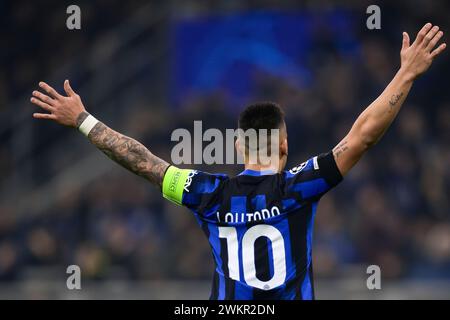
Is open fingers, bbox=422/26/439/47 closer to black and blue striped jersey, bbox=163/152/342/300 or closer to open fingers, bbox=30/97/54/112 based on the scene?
black and blue striped jersey, bbox=163/152/342/300

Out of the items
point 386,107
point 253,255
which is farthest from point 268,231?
point 386,107

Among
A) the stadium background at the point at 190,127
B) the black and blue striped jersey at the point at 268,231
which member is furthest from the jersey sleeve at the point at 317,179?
the stadium background at the point at 190,127

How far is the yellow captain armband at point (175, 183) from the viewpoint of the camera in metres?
4.57

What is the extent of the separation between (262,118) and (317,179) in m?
0.41

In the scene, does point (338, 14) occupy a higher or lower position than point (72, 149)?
higher

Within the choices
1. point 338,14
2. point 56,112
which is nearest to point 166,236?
point 338,14

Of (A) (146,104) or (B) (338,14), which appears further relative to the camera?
(A) (146,104)

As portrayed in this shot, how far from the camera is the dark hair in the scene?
Result: 4.48m

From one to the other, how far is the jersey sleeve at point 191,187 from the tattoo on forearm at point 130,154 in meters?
0.07

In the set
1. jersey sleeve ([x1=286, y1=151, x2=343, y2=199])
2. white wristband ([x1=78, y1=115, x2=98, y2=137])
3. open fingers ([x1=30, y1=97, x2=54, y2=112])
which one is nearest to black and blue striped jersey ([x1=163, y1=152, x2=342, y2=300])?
jersey sleeve ([x1=286, y1=151, x2=343, y2=199])

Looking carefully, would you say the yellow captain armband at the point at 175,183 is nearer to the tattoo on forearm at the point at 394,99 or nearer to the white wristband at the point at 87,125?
the white wristband at the point at 87,125
